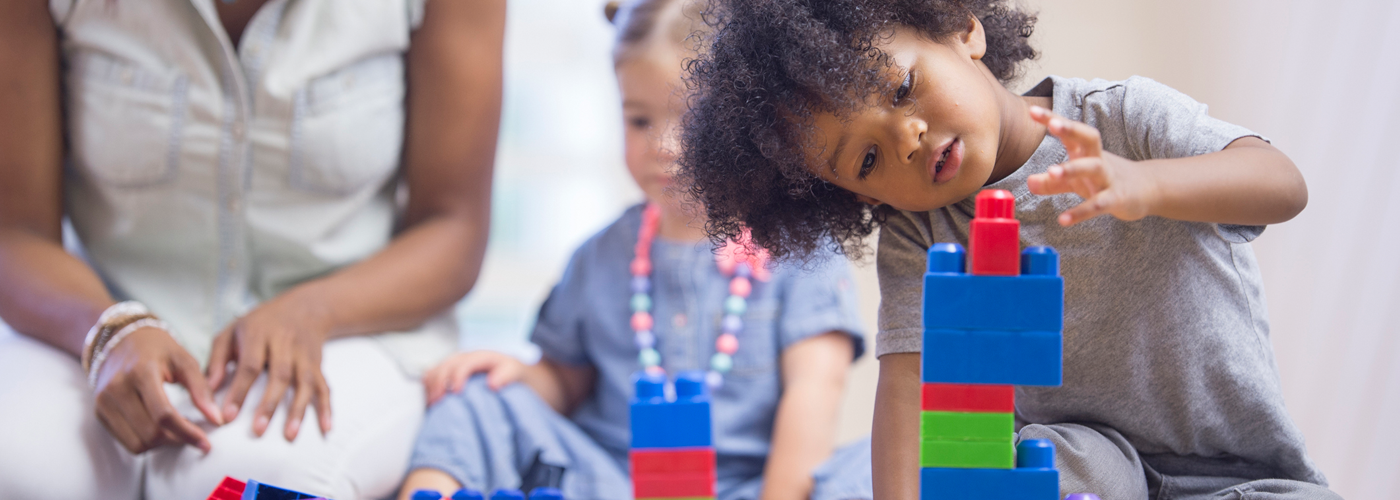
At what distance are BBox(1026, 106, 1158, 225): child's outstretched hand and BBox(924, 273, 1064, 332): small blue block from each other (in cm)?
4

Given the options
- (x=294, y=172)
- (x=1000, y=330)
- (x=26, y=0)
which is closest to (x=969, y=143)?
(x=1000, y=330)

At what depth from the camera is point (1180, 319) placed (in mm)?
727

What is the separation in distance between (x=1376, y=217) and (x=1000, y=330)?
2.33 feet

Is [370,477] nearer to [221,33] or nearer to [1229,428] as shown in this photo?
[221,33]

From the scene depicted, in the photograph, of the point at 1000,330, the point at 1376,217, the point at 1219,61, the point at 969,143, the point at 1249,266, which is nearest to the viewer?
the point at 1000,330

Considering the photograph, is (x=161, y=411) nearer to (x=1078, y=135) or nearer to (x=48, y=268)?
(x=48, y=268)

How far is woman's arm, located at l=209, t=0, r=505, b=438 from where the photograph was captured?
101 centimetres

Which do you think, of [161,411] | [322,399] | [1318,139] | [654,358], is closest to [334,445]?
[322,399]

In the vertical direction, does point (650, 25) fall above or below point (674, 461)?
above

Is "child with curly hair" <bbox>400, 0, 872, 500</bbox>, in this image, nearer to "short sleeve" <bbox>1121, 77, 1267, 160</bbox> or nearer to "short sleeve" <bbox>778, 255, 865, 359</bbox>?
"short sleeve" <bbox>778, 255, 865, 359</bbox>

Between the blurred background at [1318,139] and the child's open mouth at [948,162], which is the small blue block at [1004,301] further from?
the blurred background at [1318,139]

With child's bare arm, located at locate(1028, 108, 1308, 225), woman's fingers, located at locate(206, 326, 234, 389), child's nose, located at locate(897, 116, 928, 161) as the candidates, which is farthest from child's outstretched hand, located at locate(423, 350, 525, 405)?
child's bare arm, located at locate(1028, 108, 1308, 225)

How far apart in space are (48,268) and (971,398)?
0.90m

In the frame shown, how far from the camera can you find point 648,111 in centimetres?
113
